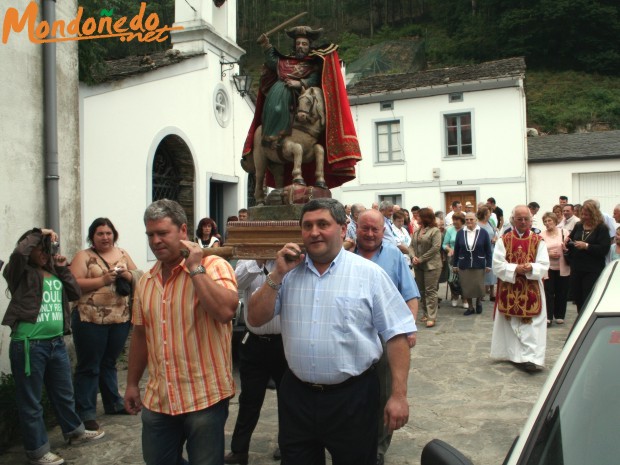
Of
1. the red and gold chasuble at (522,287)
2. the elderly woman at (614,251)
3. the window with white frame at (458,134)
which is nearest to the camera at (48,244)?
the red and gold chasuble at (522,287)

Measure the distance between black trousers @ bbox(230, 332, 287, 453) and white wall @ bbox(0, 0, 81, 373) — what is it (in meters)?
2.73

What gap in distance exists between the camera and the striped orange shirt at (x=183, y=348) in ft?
9.98

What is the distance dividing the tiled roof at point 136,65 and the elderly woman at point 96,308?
13.0 feet

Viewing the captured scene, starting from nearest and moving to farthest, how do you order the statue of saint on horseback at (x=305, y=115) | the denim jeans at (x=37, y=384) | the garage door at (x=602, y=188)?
the statue of saint on horseback at (x=305, y=115), the denim jeans at (x=37, y=384), the garage door at (x=602, y=188)

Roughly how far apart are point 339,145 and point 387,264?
0.99m

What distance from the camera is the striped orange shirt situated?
9.98 ft

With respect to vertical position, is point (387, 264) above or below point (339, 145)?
below

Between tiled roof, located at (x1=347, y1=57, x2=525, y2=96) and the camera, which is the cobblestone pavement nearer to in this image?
the camera

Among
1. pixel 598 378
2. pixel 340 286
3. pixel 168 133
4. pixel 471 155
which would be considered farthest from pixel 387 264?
pixel 471 155

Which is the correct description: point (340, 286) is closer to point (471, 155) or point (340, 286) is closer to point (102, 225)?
point (102, 225)

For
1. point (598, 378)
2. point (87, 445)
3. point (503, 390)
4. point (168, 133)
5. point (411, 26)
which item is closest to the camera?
point (598, 378)

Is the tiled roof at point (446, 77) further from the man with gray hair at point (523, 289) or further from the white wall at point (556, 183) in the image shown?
the man with gray hair at point (523, 289)

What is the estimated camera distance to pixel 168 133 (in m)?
10.4

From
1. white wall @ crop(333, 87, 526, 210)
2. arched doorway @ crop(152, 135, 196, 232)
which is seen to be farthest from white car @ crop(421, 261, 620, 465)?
white wall @ crop(333, 87, 526, 210)
